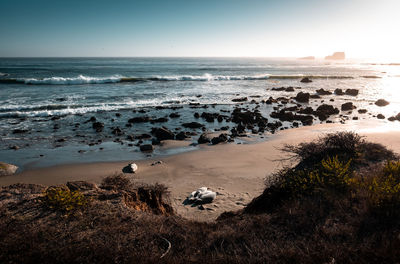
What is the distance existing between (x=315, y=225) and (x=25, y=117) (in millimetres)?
21949

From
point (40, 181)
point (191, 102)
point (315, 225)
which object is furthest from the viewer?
point (191, 102)

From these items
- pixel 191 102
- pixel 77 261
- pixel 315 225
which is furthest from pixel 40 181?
pixel 191 102

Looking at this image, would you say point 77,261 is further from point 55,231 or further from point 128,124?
point 128,124

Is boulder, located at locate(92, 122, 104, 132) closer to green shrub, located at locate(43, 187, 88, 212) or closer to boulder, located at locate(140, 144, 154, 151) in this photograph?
boulder, located at locate(140, 144, 154, 151)

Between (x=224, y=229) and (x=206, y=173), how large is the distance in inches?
198

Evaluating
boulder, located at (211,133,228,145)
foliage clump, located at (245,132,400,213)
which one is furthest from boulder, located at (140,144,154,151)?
foliage clump, located at (245,132,400,213)

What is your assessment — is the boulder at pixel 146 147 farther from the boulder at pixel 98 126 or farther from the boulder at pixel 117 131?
the boulder at pixel 98 126

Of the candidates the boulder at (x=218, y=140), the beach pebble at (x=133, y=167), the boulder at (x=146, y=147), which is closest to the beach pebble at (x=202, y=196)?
the beach pebble at (x=133, y=167)

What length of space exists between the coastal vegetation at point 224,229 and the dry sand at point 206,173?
1.93 metres

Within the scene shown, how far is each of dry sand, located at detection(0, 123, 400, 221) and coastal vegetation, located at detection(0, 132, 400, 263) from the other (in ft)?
6.32

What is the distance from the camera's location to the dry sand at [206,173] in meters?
7.23

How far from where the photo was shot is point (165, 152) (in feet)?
39.0

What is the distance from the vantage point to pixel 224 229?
4211mm

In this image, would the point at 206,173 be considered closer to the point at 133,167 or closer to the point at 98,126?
the point at 133,167
